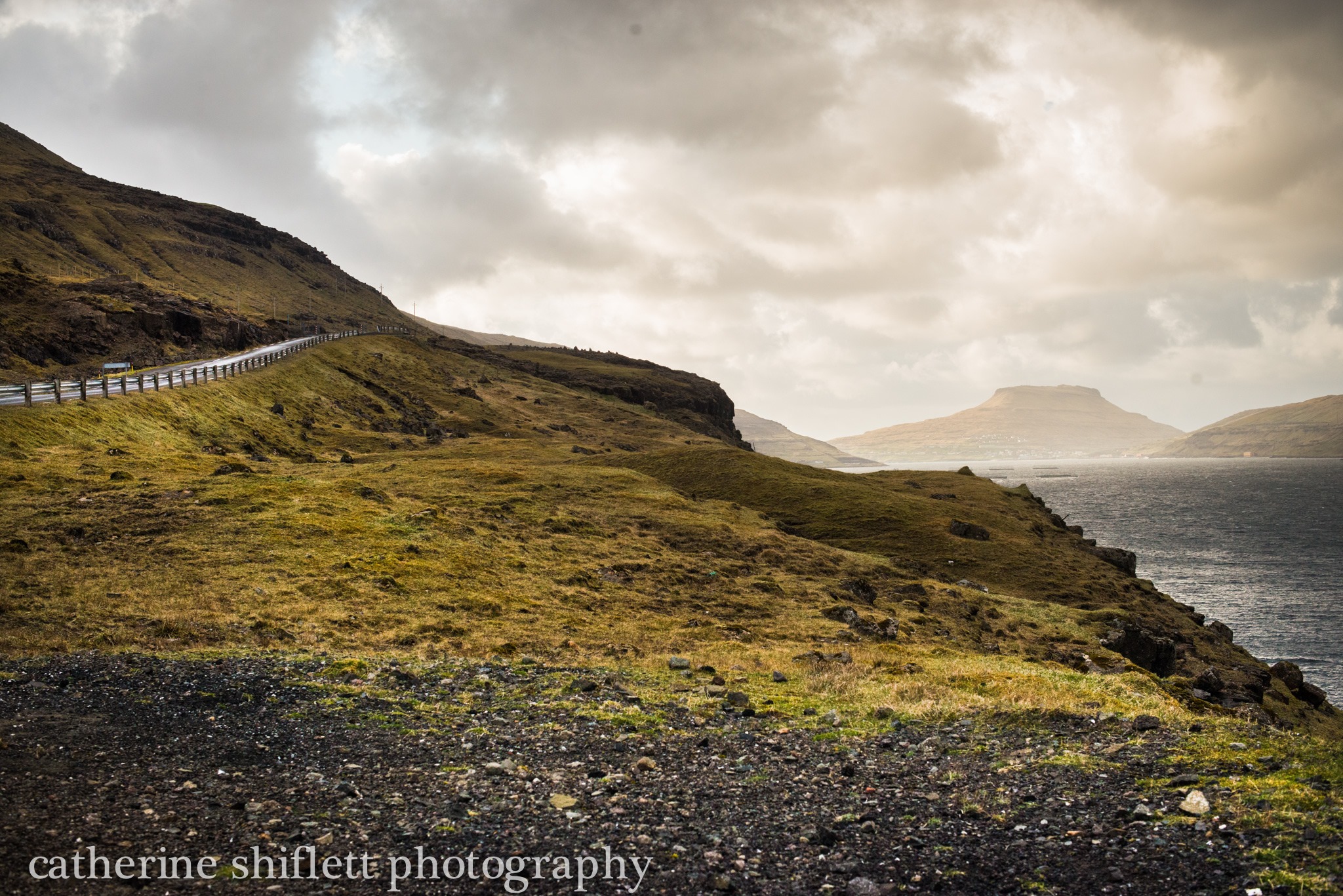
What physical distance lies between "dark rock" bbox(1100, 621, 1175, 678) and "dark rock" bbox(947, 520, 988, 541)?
26.4m

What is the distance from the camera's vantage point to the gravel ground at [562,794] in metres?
10.7

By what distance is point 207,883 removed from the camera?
10.2 metres

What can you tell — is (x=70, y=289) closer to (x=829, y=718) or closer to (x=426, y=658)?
(x=426, y=658)

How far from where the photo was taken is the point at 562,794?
1384 cm

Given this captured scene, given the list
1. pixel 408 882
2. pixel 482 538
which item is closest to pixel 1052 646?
pixel 482 538

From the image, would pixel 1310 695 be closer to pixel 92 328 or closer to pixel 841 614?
pixel 841 614

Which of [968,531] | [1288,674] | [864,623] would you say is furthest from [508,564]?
[968,531]

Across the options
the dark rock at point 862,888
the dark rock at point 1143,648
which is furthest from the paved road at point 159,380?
the dark rock at point 1143,648

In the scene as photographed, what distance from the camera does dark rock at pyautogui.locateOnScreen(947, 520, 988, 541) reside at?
79.4m

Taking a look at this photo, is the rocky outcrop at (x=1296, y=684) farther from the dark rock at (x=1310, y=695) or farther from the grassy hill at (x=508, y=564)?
the grassy hill at (x=508, y=564)

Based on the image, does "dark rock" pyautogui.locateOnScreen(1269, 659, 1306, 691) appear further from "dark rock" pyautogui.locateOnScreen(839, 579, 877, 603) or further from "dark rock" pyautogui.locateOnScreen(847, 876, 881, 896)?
"dark rock" pyautogui.locateOnScreen(847, 876, 881, 896)

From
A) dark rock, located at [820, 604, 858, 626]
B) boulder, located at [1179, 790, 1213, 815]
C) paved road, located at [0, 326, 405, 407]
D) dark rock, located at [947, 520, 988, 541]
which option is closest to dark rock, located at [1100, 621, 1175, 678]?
dark rock, located at [820, 604, 858, 626]

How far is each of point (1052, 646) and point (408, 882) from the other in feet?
144

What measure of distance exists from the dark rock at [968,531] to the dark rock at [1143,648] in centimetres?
2644
